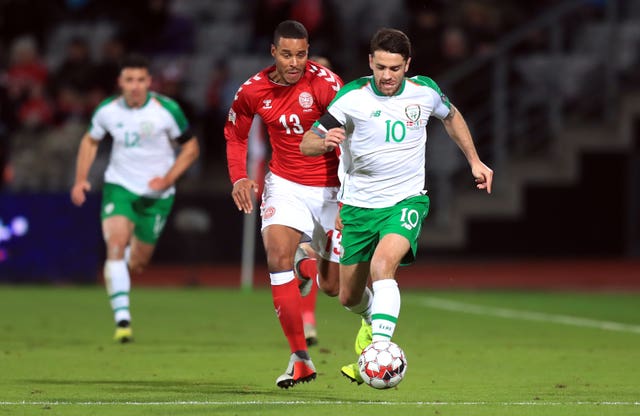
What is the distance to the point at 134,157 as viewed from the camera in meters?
13.6

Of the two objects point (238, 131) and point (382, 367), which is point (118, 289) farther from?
point (382, 367)

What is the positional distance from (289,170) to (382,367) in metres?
2.25

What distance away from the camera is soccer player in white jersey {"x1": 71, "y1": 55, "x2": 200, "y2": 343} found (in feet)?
43.9

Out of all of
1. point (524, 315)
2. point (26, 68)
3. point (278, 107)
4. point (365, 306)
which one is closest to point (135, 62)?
point (278, 107)

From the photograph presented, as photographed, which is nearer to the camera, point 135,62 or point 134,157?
point 135,62

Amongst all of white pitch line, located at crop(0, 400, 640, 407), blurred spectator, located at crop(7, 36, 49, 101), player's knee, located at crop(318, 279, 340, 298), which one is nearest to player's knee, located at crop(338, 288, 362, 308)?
player's knee, located at crop(318, 279, 340, 298)

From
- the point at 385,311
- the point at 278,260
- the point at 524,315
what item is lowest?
the point at 524,315

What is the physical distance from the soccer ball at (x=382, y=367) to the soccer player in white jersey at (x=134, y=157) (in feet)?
17.0

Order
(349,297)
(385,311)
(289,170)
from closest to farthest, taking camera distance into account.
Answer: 1. (385,311)
2. (349,297)
3. (289,170)

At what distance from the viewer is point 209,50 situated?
24547mm

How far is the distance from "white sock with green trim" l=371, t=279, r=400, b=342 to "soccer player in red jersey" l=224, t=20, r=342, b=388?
0.70 meters

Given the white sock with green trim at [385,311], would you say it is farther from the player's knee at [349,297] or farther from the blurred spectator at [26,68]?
the blurred spectator at [26,68]

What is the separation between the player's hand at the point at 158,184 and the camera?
44.4 ft

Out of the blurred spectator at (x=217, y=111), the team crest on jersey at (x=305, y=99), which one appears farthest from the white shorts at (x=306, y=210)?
the blurred spectator at (x=217, y=111)
